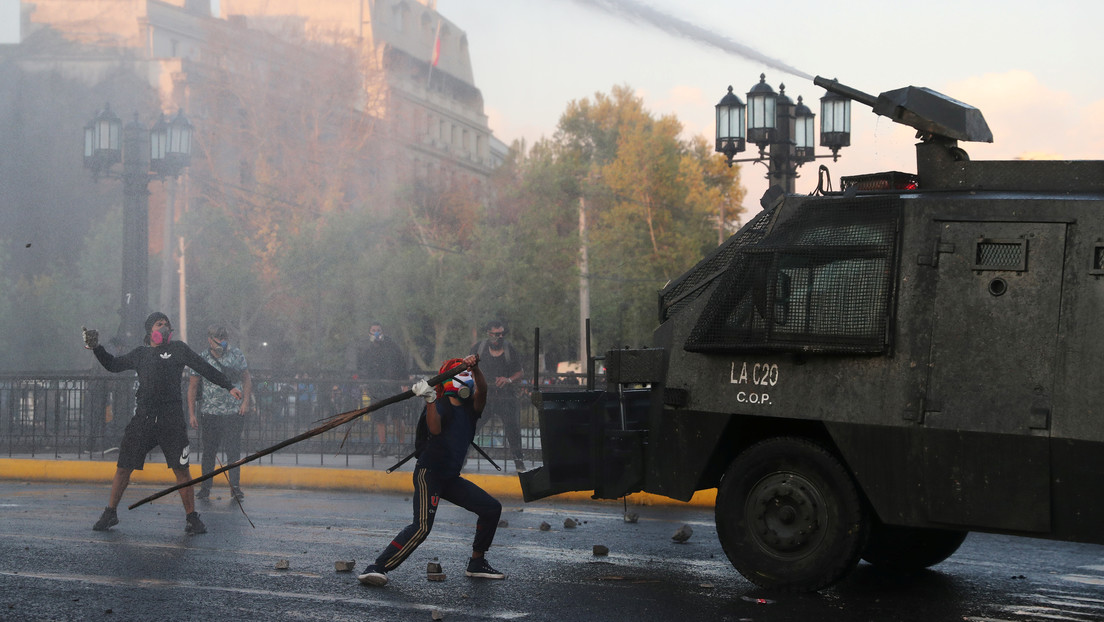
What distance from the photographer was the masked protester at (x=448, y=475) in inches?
309

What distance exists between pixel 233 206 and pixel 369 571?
4803 cm

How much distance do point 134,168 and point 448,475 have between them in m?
12.5

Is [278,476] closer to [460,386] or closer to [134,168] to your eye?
[134,168]

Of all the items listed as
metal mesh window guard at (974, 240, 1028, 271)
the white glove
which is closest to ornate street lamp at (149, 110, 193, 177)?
the white glove

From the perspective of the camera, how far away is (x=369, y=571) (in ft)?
25.7

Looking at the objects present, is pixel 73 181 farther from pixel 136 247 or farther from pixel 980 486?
pixel 980 486

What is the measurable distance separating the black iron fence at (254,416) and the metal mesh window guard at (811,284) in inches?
339

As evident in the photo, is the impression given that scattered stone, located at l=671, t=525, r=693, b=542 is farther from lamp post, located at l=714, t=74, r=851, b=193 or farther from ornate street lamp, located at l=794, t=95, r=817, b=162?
ornate street lamp, located at l=794, t=95, r=817, b=162

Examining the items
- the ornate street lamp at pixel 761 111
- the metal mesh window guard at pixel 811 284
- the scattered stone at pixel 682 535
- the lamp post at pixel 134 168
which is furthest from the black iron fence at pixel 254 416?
the metal mesh window guard at pixel 811 284

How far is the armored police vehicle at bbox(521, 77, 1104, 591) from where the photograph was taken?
6.53 metres

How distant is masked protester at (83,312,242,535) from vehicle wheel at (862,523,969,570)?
18.2 feet

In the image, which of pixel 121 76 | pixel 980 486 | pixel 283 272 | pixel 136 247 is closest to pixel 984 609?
pixel 980 486

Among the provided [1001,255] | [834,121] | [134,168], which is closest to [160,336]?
[1001,255]

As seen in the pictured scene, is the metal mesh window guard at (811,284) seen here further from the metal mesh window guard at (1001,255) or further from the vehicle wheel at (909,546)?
the vehicle wheel at (909,546)
